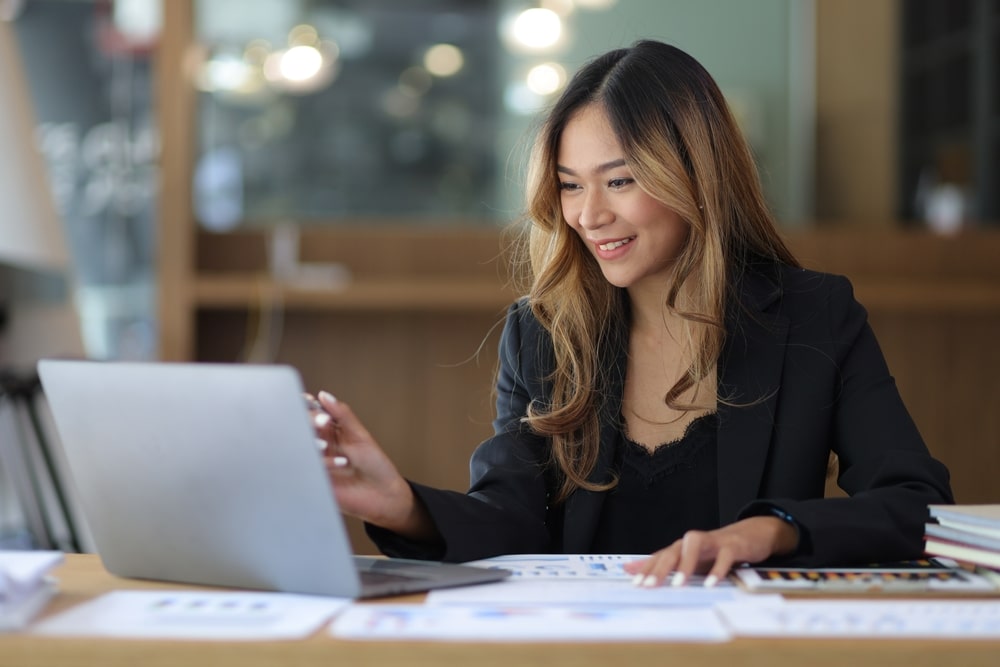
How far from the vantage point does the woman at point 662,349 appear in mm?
1484

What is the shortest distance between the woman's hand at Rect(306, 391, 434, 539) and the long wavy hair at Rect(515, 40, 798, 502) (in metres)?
0.39

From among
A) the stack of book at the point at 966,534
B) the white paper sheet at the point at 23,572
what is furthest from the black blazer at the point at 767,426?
the white paper sheet at the point at 23,572

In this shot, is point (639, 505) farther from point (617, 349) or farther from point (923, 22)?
point (923, 22)

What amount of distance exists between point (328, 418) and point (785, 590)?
44 centimetres

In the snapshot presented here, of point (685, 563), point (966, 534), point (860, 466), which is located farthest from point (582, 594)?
point (860, 466)

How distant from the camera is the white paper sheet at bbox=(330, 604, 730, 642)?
2.73ft

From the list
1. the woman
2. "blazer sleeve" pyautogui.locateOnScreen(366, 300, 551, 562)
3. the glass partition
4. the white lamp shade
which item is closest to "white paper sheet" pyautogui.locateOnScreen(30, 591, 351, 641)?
"blazer sleeve" pyautogui.locateOnScreen(366, 300, 551, 562)

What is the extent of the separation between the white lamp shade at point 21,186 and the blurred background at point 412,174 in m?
0.03

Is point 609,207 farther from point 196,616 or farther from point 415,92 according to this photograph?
point 415,92

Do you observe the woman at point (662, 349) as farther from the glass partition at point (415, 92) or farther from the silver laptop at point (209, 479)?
the glass partition at point (415, 92)

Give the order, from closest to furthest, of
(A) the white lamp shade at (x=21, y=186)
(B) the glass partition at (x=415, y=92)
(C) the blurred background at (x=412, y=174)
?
(A) the white lamp shade at (x=21, y=186) → (C) the blurred background at (x=412, y=174) → (B) the glass partition at (x=415, y=92)

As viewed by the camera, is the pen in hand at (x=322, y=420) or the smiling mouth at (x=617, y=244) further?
the smiling mouth at (x=617, y=244)

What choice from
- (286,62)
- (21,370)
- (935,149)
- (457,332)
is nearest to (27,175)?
(21,370)

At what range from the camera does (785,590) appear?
102 centimetres
